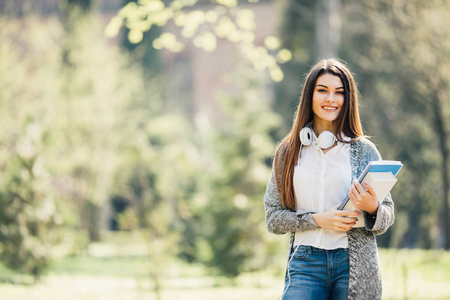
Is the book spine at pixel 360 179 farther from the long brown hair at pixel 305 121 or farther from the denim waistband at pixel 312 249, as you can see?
the long brown hair at pixel 305 121

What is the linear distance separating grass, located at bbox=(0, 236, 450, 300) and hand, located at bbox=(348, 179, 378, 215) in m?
3.71

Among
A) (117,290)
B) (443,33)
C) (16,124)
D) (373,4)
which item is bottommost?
(117,290)

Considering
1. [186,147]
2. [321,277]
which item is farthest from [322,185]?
[186,147]

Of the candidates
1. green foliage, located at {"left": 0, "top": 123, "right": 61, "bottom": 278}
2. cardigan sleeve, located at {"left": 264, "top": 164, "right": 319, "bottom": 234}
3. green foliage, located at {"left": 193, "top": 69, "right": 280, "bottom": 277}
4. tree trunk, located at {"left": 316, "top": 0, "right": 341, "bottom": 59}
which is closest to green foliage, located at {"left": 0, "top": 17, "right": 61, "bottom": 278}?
green foliage, located at {"left": 0, "top": 123, "right": 61, "bottom": 278}

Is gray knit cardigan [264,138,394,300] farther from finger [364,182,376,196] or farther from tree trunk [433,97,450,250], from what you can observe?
tree trunk [433,97,450,250]

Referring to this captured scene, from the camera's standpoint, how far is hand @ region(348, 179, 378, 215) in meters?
2.88

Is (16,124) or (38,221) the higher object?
(16,124)

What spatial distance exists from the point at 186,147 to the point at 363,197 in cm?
1255

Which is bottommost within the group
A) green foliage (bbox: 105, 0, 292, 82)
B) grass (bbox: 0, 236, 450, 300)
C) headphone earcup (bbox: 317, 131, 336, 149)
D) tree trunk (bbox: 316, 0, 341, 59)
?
grass (bbox: 0, 236, 450, 300)

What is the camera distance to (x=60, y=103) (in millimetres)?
21438

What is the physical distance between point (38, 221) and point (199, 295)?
3.77 meters

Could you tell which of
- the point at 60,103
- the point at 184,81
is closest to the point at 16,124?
the point at 60,103

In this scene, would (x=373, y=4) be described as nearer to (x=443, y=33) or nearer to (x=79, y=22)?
(x=443, y=33)

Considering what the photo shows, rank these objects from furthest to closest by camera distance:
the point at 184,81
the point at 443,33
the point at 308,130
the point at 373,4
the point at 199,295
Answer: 1. the point at 184,81
2. the point at 373,4
3. the point at 443,33
4. the point at 199,295
5. the point at 308,130
